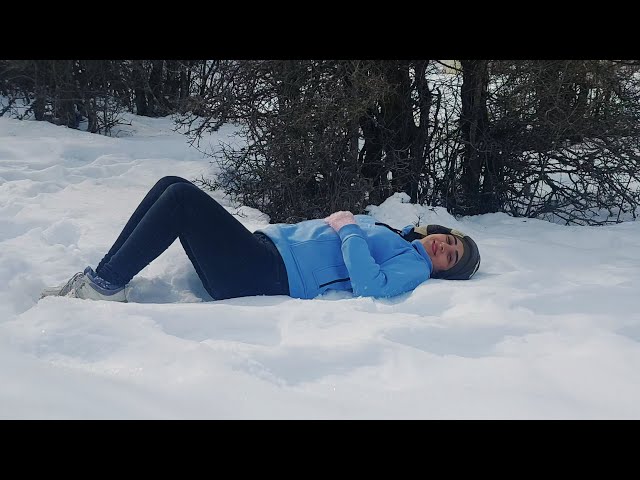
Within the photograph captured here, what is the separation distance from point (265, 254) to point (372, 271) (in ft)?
1.64

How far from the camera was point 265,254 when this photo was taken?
9.59 ft

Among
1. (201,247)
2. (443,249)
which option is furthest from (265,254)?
(443,249)

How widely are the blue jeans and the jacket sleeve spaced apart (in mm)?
323

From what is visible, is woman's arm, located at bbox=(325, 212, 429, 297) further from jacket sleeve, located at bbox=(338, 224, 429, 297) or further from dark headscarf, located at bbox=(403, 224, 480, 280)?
dark headscarf, located at bbox=(403, 224, 480, 280)

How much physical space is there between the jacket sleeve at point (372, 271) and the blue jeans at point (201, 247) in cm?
32

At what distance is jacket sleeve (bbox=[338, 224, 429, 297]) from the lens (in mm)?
2852

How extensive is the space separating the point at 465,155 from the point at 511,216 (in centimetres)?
61

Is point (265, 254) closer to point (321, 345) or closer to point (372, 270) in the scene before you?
point (372, 270)

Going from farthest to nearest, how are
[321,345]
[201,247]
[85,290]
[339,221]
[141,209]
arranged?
[339,221] < [141,209] < [201,247] < [85,290] < [321,345]

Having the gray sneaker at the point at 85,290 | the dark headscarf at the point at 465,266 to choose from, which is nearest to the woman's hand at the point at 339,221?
the dark headscarf at the point at 465,266

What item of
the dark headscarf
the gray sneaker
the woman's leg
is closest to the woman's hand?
the dark headscarf
